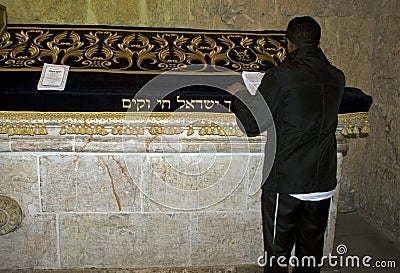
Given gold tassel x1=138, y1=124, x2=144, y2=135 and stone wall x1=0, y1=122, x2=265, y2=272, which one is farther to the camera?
stone wall x1=0, y1=122, x2=265, y2=272

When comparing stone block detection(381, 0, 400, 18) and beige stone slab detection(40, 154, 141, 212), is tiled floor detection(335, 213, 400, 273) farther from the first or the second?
stone block detection(381, 0, 400, 18)

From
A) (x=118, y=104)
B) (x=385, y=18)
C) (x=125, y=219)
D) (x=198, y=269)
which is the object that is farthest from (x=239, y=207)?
(x=385, y=18)

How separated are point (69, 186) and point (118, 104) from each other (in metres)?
0.63

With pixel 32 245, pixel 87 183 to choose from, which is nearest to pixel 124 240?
pixel 87 183

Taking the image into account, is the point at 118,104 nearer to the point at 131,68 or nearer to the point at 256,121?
the point at 131,68

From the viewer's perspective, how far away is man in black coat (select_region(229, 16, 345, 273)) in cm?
206

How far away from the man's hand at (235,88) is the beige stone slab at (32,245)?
1314mm

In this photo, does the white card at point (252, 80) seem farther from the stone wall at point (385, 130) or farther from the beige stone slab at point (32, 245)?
the stone wall at point (385, 130)

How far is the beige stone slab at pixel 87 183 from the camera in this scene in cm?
263

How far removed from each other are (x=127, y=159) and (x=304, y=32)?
127cm

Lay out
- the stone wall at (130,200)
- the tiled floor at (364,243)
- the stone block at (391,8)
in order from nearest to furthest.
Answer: the stone wall at (130,200)
the tiled floor at (364,243)
the stone block at (391,8)

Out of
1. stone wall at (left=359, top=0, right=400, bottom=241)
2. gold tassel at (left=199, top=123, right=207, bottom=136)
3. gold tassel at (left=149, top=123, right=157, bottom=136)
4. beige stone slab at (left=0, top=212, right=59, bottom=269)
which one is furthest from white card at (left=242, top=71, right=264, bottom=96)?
stone wall at (left=359, top=0, right=400, bottom=241)

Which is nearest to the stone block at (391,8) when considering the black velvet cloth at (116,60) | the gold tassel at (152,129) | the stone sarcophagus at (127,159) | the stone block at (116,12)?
the black velvet cloth at (116,60)

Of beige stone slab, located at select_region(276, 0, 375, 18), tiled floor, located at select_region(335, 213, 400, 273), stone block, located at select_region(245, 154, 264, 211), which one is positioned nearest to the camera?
stone block, located at select_region(245, 154, 264, 211)
